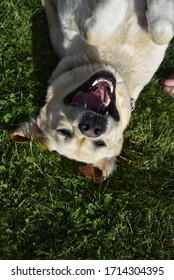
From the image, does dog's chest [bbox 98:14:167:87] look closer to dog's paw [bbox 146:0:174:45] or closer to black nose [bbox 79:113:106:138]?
dog's paw [bbox 146:0:174:45]

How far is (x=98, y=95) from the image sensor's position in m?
3.36

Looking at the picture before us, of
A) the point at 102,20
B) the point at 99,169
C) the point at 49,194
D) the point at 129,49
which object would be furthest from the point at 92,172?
the point at 102,20

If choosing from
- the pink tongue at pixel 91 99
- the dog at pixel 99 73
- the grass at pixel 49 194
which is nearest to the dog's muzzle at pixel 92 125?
the dog at pixel 99 73

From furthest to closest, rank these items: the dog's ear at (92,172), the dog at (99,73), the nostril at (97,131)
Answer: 1. the dog's ear at (92,172)
2. the dog at (99,73)
3. the nostril at (97,131)

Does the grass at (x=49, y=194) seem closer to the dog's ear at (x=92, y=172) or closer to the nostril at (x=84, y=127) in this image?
the dog's ear at (x=92, y=172)

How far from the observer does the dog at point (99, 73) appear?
3338 millimetres

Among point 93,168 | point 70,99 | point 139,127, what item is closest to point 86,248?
point 93,168

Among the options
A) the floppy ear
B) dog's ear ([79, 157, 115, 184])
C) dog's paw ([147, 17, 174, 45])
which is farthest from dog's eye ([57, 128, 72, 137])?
dog's paw ([147, 17, 174, 45])

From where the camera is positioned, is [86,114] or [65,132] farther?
[65,132]

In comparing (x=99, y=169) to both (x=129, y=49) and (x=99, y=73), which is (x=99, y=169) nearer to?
(x=99, y=73)

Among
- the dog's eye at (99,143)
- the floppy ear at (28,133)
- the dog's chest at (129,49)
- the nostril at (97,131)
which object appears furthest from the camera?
the floppy ear at (28,133)

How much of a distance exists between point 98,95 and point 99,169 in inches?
31.9

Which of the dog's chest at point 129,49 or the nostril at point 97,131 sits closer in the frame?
the nostril at point 97,131

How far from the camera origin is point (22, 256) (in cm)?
427
